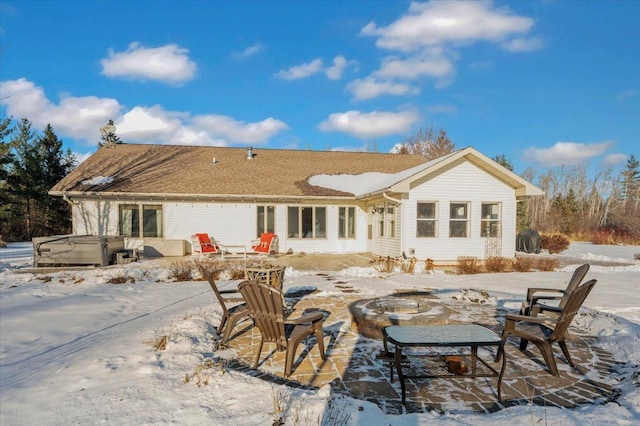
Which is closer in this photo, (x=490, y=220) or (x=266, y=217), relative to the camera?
(x=490, y=220)

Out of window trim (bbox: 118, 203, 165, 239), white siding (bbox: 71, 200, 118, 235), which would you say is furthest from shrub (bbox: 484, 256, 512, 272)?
white siding (bbox: 71, 200, 118, 235)

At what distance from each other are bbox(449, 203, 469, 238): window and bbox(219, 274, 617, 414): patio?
28.5ft

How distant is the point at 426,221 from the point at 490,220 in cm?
271

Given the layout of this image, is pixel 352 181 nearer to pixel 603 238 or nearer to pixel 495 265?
pixel 495 265

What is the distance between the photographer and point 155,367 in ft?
12.7

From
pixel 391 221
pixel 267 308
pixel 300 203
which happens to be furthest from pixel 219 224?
pixel 267 308

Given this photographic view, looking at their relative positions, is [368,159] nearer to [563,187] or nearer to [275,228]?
[275,228]

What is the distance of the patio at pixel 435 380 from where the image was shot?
331 cm

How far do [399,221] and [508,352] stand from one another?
9172 mm

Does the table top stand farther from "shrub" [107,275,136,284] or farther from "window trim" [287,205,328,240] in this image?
"window trim" [287,205,328,240]

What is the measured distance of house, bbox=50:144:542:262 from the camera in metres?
13.6

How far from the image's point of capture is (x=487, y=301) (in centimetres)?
738

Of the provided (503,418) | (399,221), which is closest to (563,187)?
(399,221)

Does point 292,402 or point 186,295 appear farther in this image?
point 186,295
